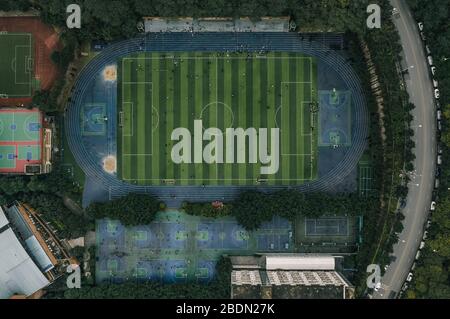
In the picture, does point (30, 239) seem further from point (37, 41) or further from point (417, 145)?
point (417, 145)

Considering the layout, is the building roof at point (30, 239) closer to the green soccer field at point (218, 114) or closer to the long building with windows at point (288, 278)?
the green soccer field at point (218, 114)

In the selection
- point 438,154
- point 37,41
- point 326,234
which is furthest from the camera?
point 326,234

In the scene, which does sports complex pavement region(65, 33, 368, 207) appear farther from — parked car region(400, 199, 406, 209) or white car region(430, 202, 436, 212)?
white car region(430, 202, 436, 212)

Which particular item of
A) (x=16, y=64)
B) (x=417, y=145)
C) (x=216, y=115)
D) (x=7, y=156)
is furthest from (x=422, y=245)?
(x=16, y=64)

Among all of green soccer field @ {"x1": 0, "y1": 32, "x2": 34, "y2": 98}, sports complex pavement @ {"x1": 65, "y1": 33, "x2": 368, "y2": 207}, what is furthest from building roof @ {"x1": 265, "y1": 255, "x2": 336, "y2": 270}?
green soccer field @ {"x1": 0, "y1": 32, "x2": 34, "y2": 98}

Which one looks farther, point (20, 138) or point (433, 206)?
point (20, 138)

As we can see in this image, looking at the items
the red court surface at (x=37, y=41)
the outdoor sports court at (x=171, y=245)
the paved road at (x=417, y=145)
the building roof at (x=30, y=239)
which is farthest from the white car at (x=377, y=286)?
the red court surface at (x=37, y=41)

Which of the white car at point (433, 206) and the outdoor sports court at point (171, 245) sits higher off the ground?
the white car at point (433, 206)
